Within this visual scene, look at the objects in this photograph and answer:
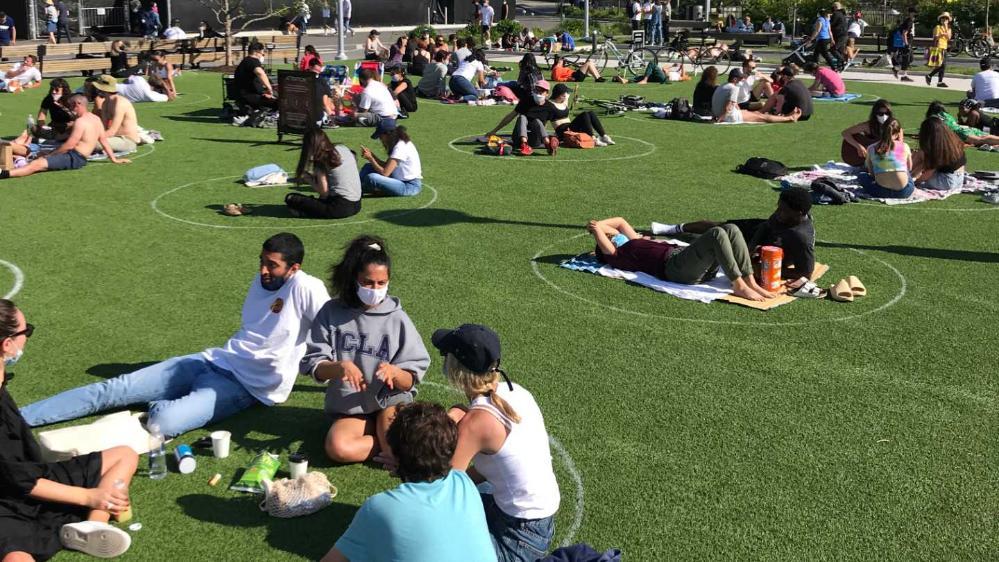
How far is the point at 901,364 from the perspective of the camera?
28.5 ft

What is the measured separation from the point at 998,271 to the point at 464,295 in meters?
5.97

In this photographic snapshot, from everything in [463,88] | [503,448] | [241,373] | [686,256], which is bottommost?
[241,373]

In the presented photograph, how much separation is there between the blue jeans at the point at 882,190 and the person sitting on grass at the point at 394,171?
6.45m

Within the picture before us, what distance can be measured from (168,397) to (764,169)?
11269 mm

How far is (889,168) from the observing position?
47.4 ft

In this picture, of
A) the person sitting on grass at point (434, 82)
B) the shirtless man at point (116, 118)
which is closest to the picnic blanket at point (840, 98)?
the person sitting on grass at point (434, 82)

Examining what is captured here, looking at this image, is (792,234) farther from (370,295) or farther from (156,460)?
(156,460)

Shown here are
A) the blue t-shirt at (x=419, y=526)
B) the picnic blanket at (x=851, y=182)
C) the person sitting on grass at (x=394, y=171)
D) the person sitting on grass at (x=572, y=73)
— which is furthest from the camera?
the person sitting on grass at (x=572, y=73)

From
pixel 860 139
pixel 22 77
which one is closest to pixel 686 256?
pixel 860 139

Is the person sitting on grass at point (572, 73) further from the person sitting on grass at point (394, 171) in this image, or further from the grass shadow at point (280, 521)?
the grass shadow at point (280, 521)

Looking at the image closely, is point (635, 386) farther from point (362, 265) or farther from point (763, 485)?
point (362, 265)

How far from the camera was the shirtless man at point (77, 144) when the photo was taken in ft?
51.8

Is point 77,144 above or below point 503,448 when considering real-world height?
above

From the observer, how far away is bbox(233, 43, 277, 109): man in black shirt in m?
21.1
